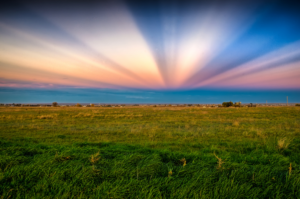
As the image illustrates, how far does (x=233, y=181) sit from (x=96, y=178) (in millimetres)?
3523

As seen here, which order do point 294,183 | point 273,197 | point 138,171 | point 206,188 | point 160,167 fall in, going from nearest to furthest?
point 273,197
point 206,188
point 294,183
point 138,171
point 160,167

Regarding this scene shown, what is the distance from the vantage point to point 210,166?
5.35 m

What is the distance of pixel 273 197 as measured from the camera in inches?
140

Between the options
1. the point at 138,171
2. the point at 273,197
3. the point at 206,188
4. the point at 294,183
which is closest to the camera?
the point at 273,197

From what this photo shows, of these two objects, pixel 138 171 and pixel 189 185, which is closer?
pixel 189 185

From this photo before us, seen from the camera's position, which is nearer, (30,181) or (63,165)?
(30,181)

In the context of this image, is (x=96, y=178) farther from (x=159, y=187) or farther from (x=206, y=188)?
(x=206, y=188)

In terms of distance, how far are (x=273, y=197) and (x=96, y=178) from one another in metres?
4.18

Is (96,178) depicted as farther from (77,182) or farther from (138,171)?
(138,171)

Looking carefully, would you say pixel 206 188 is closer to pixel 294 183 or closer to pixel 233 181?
pixel 233 181

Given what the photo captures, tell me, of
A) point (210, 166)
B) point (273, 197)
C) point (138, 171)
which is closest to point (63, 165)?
point (138, 171)

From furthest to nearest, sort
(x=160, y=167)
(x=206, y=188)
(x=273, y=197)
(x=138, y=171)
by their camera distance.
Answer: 1. (x=160, y=167)
2. (x=138, y=171)
3. (x=206, y=188)
4. (x=273, y=197)

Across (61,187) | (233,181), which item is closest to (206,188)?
(233,181)

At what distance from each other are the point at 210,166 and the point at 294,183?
208 centimetres
